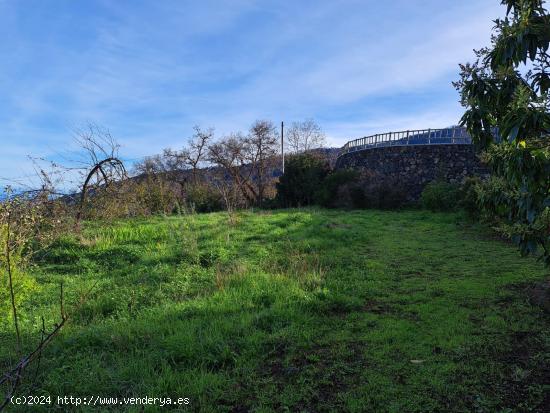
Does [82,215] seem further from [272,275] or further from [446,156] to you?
[446,156]

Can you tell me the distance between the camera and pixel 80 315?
16.9 ft

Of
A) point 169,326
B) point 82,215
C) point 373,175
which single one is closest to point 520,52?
point 169,326

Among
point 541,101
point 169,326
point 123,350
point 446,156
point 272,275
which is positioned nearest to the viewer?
point 541,101

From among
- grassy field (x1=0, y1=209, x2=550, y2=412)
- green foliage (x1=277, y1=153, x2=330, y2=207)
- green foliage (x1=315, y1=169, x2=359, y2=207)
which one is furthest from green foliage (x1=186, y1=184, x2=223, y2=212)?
grassy field (x1=0, y1=209, x2=550, y2=412)

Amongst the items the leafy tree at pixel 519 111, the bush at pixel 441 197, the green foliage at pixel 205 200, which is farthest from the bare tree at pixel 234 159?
the leafy tree at pixel 519 111

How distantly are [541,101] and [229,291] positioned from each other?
4.26 m

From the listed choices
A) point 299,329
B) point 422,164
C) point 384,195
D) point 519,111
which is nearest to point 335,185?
point 384,195

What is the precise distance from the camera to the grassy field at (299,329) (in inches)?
125

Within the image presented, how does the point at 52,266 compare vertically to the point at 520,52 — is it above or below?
below

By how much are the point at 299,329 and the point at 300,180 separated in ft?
63.3

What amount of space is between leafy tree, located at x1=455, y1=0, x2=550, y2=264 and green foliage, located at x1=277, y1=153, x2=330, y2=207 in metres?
18.8

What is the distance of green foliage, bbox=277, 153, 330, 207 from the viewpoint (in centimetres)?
2308

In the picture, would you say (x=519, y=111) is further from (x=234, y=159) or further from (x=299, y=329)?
(x=234, y=159)

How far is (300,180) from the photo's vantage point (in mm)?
23438
